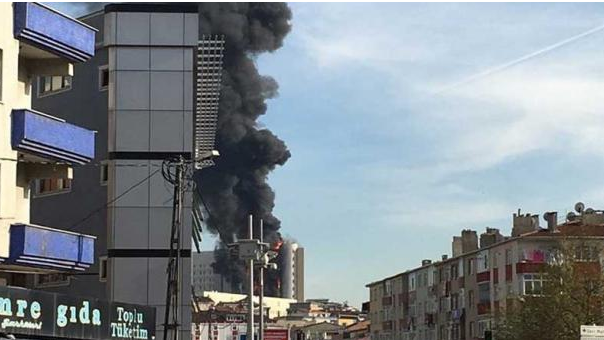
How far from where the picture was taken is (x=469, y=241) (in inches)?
4134

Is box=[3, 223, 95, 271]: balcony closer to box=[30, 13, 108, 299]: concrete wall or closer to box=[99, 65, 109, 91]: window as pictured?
box=[30, 13, 108, 299]: concrete wall

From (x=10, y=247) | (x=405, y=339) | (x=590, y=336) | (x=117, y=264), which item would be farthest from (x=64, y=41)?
(x=405, y=339)

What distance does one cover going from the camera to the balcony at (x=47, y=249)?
3011 centimetres

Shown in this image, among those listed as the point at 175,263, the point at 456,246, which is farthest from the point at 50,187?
the point at 456,246

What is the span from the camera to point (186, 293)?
46.4 meters

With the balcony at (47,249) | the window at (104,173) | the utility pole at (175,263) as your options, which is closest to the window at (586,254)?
the window at (104,173)

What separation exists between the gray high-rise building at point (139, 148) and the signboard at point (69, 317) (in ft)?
32.7

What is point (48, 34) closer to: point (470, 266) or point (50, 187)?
point (50, 187)

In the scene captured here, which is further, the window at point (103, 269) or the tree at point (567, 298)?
the tree at point (567, 298)

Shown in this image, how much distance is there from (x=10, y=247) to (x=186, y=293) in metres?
16.9

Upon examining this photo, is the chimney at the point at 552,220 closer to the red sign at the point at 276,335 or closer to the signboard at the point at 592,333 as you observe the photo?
the red sign at the point at 276,335

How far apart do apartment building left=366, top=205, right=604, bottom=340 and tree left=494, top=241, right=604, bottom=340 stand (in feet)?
50.6

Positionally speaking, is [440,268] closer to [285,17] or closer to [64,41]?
[285,17]

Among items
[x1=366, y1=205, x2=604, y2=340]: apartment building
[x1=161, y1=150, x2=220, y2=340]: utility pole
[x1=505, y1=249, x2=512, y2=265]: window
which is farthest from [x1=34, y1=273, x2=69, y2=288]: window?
[x1=505, y1=249, x2=512, y2=265]: window
